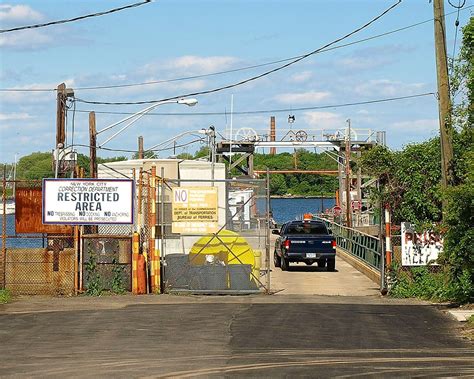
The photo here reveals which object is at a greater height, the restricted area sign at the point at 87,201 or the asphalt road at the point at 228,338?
the restricted area sign at the point at 87,201

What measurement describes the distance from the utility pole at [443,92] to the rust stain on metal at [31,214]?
31.6 ft

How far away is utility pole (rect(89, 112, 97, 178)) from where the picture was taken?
3186 centimetres

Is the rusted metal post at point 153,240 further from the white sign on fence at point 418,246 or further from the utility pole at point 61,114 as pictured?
the utility pole at point 61,114

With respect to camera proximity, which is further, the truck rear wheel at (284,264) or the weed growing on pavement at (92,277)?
the truck rear wheel at (284,264)

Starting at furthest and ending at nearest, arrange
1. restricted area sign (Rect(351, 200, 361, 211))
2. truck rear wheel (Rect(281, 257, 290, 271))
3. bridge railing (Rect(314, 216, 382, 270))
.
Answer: restricted area sign (Rect(351, 200, 361, 211))
truck rear wheel (Rect(281, 257, 290, 271))
bridge railing (Rect(314, 216, 382, 270))

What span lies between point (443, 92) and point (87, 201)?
917 centimetres

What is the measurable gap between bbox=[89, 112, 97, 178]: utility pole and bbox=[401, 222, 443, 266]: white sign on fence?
1229 cm

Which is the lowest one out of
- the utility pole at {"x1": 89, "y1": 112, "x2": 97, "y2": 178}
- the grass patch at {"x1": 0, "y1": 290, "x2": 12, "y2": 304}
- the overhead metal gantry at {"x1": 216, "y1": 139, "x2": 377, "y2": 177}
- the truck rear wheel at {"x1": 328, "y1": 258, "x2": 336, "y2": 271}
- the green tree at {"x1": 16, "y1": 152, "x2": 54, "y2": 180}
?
the grass patch at {"x1": 0, "y1": 290, "x2": 12, "y2": 304}

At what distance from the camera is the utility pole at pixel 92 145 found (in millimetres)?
31861

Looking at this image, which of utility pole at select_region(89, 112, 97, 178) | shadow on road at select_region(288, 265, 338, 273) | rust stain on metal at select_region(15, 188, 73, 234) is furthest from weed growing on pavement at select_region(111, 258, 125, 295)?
shadow on road at select_region(288, 265, 338, 273)

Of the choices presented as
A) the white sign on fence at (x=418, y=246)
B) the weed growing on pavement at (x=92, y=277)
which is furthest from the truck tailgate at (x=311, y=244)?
the weed growing on pavement at (x=92, y=277)

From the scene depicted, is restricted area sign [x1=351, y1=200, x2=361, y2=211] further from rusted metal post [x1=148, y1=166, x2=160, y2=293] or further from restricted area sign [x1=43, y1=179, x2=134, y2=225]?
restricted area sign [x1=43, y1=179, x2=134, y2=225]

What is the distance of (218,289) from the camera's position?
77.0ft

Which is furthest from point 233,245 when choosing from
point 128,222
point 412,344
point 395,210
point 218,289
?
point 412,344
